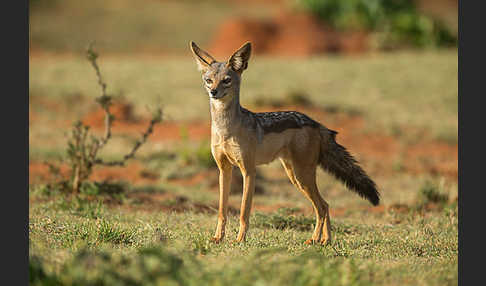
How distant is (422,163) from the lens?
589 inches

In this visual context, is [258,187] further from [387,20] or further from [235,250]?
[387,20]

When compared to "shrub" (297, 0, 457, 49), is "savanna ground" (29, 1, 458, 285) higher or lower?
lower

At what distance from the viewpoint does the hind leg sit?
23.5 feet

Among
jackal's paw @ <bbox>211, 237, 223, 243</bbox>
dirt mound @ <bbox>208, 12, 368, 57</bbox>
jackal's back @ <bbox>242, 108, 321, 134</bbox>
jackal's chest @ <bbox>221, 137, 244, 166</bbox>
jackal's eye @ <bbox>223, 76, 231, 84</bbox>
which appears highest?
dirt mound @ <bbox>208, 12, 368, 57</bbox>

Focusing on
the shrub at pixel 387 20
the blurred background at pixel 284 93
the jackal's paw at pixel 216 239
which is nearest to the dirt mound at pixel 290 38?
the blurred background at pixel 284 93

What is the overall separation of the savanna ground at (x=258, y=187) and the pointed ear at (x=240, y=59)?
1933 millimetres

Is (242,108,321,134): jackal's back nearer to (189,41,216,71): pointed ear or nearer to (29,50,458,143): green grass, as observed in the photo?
(189,41,216,71): pointed ear

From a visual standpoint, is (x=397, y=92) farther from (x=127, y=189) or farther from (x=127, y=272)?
(x=127, y=272)

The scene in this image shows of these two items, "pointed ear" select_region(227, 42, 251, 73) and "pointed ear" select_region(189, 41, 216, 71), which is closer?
"pointed ear" select_region(227, 42, 251, 73)

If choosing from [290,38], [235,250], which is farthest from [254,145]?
[290,38]

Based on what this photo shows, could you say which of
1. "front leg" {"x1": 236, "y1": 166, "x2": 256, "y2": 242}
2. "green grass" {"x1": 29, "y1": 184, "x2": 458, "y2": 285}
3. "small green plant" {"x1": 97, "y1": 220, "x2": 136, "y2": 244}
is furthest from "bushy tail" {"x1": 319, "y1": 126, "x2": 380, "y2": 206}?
"small green plant" {"x1": 97, "y1": 220, "x2": 136, "y2": 244}

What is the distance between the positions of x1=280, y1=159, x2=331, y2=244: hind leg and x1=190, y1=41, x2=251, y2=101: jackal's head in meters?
1.24

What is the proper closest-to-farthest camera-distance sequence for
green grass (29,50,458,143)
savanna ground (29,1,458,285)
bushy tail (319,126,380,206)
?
savanna ground (29,1,458,285) < bushy tail (319,126,380,206) < green grass (29,50,458,143)

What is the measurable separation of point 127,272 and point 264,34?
3211cm
